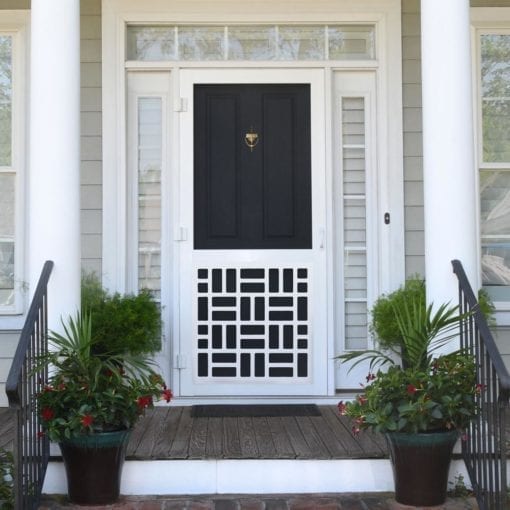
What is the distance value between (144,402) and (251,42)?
2455mm

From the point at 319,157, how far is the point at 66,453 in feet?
7.67

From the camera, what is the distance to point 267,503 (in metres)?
3.51

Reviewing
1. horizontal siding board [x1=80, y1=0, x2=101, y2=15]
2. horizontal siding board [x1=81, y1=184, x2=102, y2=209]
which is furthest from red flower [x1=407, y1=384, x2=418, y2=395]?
horizontal siding board [x1=80, y1=0, x2=101, y2=15]

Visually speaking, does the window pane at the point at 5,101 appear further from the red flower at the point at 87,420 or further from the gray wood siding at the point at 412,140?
the gray wood siding at the point at 412,140

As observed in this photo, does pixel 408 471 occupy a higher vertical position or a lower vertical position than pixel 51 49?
lower

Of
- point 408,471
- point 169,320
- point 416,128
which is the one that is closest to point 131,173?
point 169,320

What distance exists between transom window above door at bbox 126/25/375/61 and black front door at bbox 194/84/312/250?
257 millimetres

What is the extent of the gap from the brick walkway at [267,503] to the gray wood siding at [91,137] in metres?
1.68

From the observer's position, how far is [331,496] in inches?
142

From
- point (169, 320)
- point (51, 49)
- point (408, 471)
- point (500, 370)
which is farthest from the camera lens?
point (169, 320)

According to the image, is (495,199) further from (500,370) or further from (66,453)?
(66,453)

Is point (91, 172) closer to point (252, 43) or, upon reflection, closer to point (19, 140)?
point (19, 140)

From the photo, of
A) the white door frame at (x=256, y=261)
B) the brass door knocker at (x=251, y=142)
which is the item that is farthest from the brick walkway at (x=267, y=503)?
the brass door knocker at (x=251, y=142)

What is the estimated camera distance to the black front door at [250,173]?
480 centimetres
